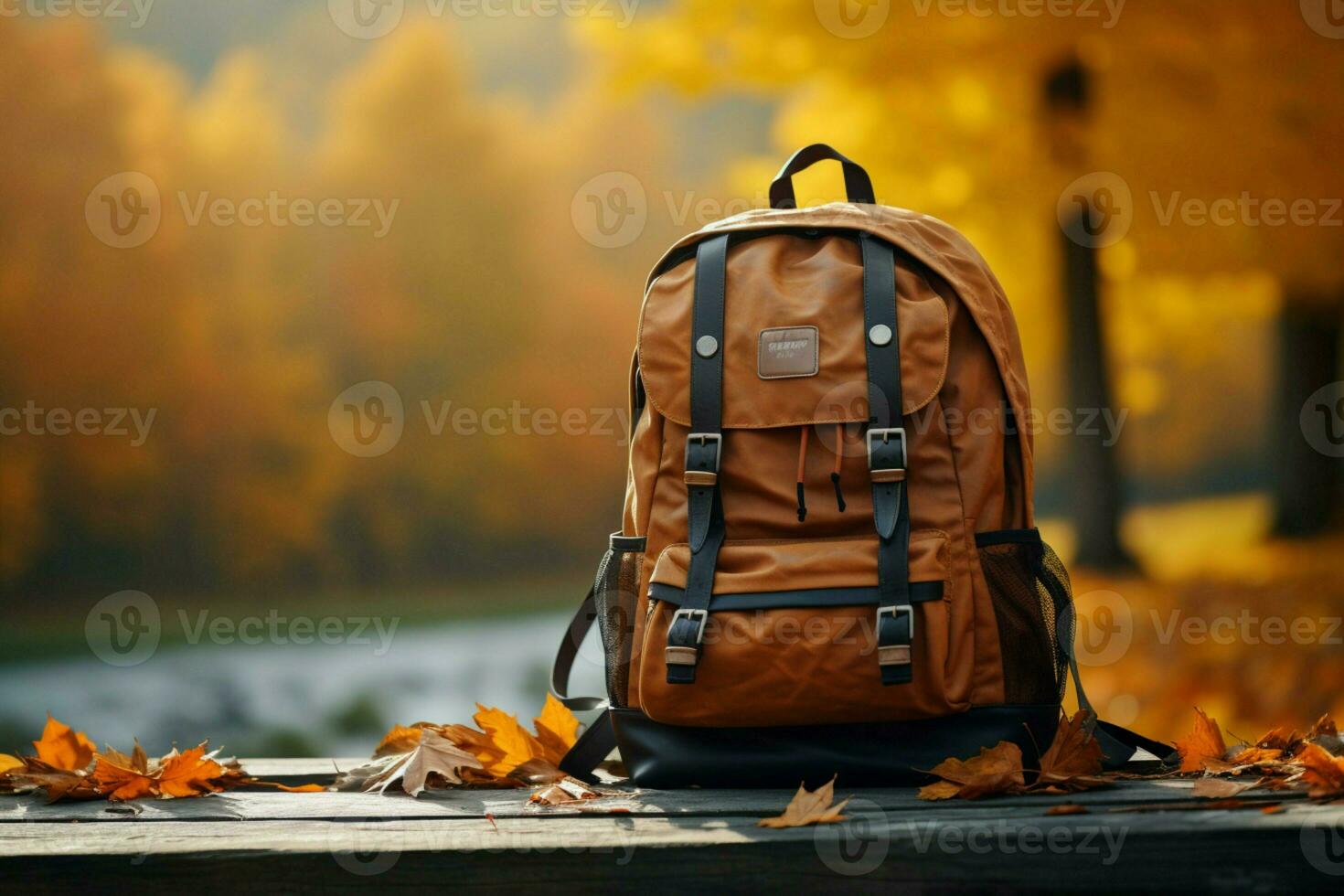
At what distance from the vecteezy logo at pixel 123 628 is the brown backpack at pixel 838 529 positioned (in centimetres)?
663

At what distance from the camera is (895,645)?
60.0 inches

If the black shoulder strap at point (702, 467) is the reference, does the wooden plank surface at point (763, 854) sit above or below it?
below

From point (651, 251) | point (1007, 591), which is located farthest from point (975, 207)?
point (651, 251)

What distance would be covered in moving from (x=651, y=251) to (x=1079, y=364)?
470cm

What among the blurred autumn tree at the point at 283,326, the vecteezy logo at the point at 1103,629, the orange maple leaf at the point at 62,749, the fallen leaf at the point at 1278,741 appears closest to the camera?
the fallen leaf at the point at 1278,741

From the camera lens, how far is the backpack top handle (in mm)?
1903

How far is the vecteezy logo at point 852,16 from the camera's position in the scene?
4.23m

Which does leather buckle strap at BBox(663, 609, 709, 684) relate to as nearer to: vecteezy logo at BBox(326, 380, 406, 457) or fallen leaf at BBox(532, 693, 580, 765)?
fallen leaf at BBox(532, 693, 580, 765)

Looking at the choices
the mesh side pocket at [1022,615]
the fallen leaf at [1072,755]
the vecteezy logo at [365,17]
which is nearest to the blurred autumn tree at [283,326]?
the vecteezy logo at [365,17]

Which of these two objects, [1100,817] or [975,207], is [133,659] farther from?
[1100,817]
